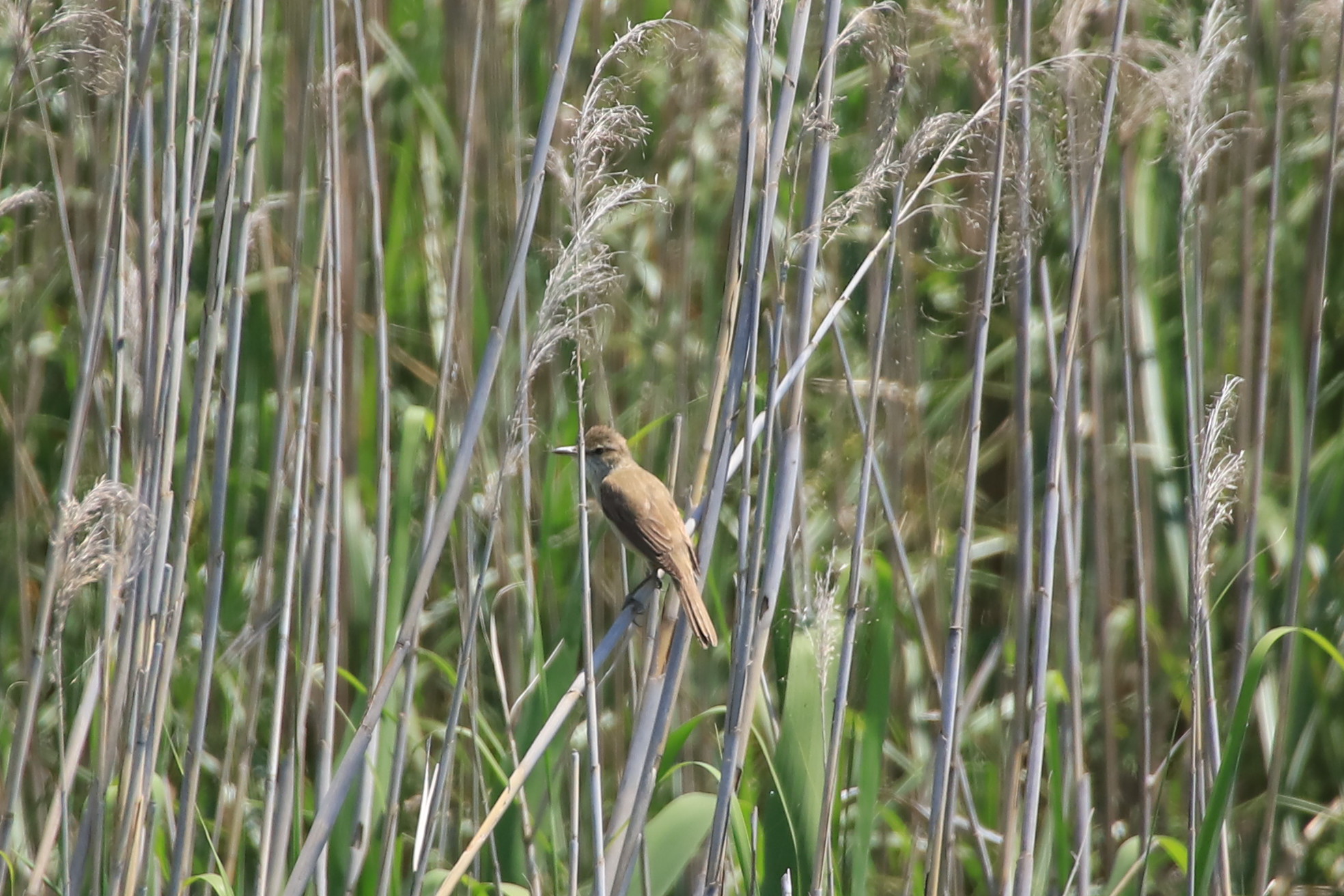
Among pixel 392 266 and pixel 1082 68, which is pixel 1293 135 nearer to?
pixel 1082 68

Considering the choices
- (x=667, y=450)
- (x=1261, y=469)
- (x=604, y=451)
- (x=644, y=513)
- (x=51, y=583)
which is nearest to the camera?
(x=51, y=583)

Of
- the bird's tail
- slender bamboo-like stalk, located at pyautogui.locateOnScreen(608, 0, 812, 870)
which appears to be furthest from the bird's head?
slender bamboo-like stalk, located at pyautogui.locateOnScreen(608, 0, 812, 870)

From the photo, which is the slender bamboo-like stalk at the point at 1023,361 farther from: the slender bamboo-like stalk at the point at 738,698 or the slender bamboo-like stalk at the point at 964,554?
the slender bamboo-like stalk at the point at 738,698

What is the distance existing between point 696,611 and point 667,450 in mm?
897

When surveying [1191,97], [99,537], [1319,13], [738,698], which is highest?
[1319,13]

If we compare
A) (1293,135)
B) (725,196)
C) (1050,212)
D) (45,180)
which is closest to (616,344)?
(725,196)

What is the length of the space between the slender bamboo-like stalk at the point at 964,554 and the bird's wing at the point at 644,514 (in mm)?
711

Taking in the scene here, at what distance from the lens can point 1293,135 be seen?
398 centimetres

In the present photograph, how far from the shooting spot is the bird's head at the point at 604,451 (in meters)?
3.28

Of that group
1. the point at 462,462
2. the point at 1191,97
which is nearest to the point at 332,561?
the point at 462,462

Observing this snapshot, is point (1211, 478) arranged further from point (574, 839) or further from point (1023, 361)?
point (574, 839)

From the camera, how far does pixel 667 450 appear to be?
3334 millimetres

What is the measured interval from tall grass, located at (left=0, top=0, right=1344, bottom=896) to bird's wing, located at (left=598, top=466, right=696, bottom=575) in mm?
104

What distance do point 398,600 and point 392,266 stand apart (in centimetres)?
128
